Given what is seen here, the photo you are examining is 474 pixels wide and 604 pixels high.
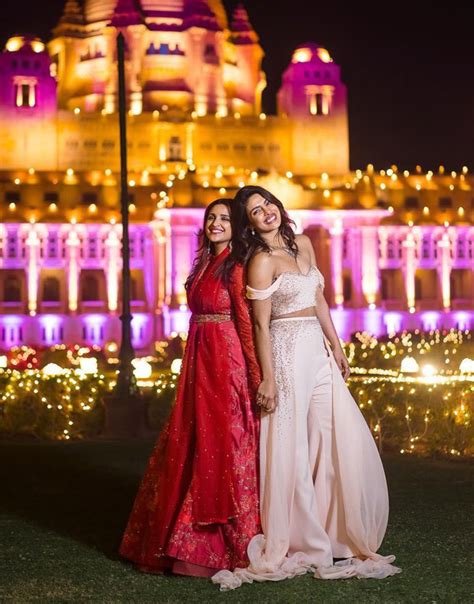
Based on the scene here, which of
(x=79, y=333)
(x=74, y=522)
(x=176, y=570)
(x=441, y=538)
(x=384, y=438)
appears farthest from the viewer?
(x=79, y=333)

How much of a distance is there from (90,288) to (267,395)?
48.6 meters

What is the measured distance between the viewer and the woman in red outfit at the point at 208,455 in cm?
744

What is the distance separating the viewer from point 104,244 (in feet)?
175

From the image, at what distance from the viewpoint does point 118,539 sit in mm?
8836

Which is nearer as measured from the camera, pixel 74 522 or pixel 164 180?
pixel 74 522

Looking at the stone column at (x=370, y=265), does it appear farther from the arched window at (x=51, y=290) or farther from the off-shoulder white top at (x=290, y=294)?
the off-shoulder white top at (x=290, y=294)

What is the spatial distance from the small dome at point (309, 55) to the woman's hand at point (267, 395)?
180 ft

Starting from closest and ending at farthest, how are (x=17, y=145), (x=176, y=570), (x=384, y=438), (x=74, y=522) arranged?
(x=176, y=570) → (x=74, y=522) → (x=384, y=438) → (x=17, y=145)

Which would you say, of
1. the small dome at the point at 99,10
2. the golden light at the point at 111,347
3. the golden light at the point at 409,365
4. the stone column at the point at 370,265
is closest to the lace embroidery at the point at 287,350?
the golden light at the point at 409,365

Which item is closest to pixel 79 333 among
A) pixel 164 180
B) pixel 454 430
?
pixel 164 180

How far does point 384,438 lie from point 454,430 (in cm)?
119

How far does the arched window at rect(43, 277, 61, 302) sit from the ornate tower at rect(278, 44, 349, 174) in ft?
49.7

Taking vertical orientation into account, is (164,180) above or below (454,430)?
above

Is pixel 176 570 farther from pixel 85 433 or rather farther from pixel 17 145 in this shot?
pixel 17 145
